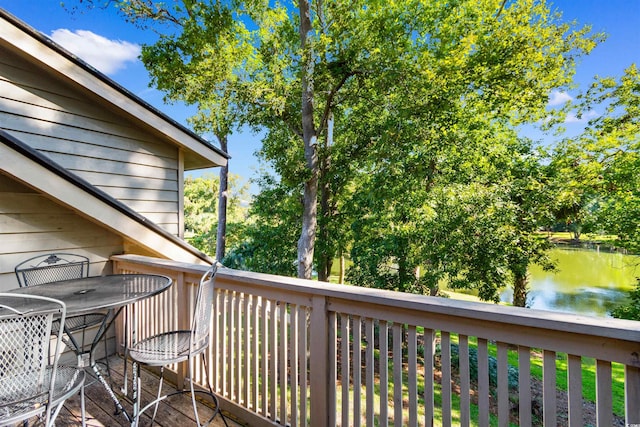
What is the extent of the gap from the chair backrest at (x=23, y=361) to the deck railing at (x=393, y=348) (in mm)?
1062

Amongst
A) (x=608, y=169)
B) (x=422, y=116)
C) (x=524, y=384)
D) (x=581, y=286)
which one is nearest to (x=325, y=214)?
(x=422, y=116)

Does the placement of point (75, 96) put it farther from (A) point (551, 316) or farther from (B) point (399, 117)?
(B) point (399, 117)

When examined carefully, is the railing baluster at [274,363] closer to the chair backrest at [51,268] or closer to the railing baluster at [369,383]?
the railing baluster at [369,383]

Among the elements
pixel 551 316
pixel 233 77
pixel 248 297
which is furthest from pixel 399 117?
pixel 551 316

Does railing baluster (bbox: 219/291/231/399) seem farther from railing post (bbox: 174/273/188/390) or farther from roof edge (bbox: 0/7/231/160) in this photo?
roof edge (bbox: 0/7/231/160)

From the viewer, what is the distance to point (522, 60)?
7617 millimetres

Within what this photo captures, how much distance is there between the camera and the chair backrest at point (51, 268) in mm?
2775

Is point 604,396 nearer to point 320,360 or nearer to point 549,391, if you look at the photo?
point 549,391

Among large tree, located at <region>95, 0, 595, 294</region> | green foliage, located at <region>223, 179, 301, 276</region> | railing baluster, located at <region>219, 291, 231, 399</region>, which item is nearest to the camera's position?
railing baluster, located at <region>219, 291, 231, 399</region>

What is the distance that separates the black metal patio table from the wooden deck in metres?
0.13

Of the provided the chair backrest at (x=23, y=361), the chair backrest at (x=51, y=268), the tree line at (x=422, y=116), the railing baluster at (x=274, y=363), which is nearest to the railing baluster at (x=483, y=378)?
the railing baluster at (x=274, y=363)

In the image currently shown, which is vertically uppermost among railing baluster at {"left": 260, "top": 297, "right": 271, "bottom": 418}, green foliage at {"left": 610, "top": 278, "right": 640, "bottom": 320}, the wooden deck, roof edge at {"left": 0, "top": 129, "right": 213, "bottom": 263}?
roof edge at {"left": 0, "top": 129, "right": 213, "bottom": 263}

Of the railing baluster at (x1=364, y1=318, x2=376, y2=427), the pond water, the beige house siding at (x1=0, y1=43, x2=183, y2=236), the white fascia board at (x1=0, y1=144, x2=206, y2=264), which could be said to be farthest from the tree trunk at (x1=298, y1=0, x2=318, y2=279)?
the pond water

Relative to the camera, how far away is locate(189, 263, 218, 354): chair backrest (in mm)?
1883
